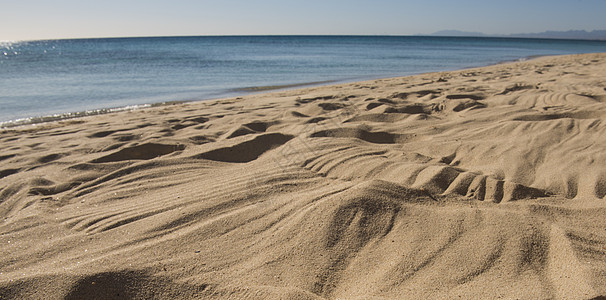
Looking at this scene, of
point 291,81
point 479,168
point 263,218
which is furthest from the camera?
point 291,81

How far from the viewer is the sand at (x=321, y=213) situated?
1368mm

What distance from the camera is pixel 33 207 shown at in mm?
2119

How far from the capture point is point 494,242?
5.04 ft

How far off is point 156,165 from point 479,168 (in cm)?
219

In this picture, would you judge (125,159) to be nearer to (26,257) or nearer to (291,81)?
(26,257)

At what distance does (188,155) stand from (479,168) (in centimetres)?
207

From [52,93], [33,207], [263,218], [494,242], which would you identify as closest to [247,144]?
[263,218]

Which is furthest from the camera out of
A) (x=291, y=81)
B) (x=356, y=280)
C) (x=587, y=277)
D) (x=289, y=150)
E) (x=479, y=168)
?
(x=291, y=81)

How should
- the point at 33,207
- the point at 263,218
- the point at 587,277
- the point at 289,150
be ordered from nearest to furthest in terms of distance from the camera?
the point at 587,277, the point at 263,218, the point at 33,207, the point at 289,150

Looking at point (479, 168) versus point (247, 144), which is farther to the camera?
point (247, 144)

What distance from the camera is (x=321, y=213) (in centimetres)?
178

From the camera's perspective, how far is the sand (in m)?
1.37

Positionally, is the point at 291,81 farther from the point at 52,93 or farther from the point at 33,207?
the point at 33,207

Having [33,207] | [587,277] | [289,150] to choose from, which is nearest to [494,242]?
[587,277]
